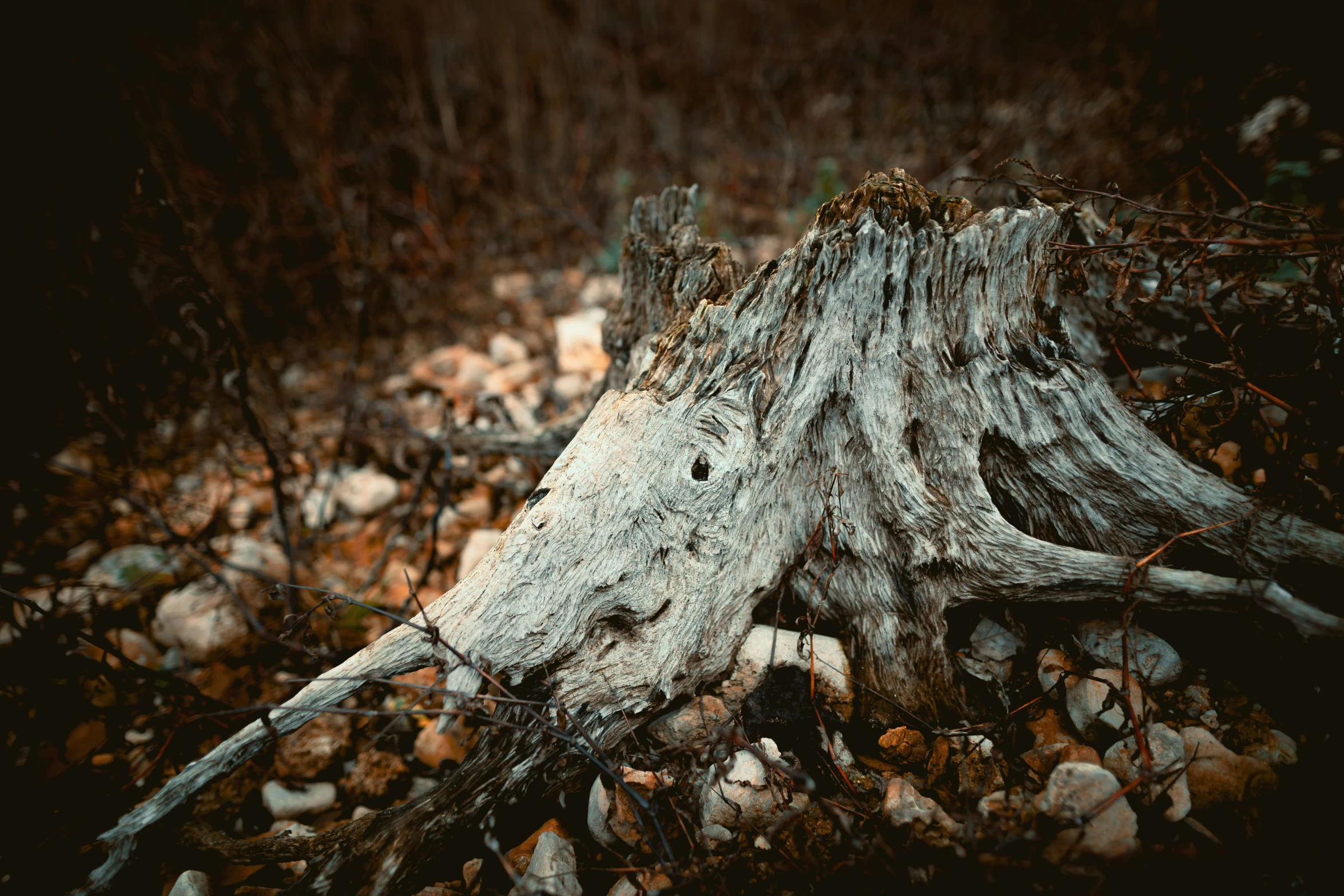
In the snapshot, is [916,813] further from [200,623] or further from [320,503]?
[320,503]

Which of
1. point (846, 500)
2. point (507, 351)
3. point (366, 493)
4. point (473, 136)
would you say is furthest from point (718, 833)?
point (473, 136)

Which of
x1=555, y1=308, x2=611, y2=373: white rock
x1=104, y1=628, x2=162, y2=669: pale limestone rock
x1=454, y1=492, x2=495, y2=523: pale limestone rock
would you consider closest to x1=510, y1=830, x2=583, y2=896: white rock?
x1=454, y1=492, x2=495, y2=523: pale limestone rock

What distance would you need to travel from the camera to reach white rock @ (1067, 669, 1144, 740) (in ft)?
5.34

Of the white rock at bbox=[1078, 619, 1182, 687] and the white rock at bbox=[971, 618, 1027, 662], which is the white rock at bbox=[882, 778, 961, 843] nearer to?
the white rock at bbox=[971, 618, 1027, 662]

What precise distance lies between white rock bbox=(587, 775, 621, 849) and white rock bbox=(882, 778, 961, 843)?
0.77m

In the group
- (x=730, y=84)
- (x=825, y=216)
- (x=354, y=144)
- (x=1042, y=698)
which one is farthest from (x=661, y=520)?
(x=730, y=84)

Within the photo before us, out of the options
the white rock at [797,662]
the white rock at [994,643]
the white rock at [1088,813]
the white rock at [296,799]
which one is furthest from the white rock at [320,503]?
the white rock at [1088,813]

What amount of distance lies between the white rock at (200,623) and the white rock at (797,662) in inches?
88.8

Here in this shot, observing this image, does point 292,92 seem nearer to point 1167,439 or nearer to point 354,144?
point 354,144

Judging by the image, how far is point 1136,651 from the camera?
1674mm

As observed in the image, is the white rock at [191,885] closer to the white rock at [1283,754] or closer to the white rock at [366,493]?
the white rock at [366,493]

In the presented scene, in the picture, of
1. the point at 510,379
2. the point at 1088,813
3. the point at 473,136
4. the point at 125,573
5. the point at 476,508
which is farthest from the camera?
the point at 473,136

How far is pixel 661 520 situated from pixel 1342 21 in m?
4.20

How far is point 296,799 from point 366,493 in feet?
5.41
